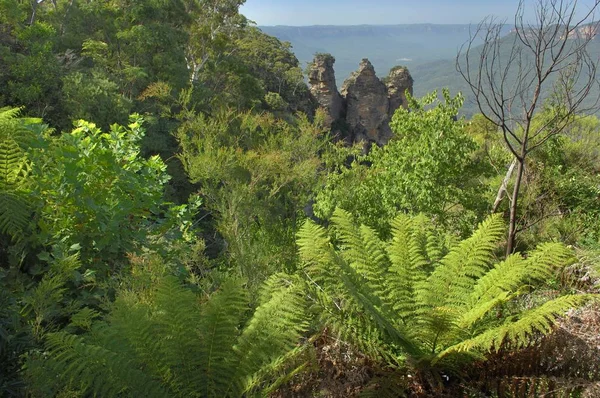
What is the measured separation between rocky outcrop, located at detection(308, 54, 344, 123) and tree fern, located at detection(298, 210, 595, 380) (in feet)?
111

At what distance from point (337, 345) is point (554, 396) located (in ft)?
3.35

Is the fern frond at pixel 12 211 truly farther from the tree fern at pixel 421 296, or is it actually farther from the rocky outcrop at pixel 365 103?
the rocky outcrop at pixel 365 103

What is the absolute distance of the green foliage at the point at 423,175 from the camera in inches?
263

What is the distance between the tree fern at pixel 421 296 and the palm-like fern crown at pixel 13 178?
5.68 feet

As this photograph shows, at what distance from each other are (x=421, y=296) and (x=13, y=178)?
274cm

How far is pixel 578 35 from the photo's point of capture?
426 cm

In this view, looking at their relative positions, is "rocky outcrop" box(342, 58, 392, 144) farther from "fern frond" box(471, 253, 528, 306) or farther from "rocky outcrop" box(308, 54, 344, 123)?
"fern frond" box(471, 253, 528, 306)

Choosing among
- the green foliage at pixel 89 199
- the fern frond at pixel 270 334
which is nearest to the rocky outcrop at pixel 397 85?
the green foliage at pixel 89 199

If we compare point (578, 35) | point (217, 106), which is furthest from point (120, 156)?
point (217, 106)

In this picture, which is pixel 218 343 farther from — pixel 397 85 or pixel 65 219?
pixel 397 85

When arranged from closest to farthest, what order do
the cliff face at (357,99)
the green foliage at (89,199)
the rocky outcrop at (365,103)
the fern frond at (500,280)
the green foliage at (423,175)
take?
the fern frond at (500,280) < the green foliage at (89,199) < the green foliage at (423,175) < the cliff face at (357,99) < the rocky outcrop at (365,103)

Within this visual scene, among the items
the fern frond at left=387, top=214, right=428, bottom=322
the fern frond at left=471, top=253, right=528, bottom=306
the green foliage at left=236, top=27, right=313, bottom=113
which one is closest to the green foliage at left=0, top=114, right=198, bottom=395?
the fern frond at left=387, top=214, right=428, bottom=322

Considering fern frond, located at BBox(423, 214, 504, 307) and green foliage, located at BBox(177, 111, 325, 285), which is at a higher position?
fern frond, located at BBox(423, 214, 504, 307)

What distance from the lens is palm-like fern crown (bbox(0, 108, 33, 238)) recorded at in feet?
8.95
